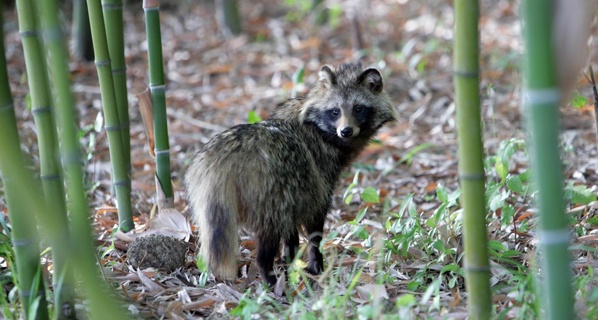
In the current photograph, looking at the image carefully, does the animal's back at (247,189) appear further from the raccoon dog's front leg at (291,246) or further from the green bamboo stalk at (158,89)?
the green bamboo stalk at (158,89)

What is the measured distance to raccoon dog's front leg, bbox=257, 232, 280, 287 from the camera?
3.62m

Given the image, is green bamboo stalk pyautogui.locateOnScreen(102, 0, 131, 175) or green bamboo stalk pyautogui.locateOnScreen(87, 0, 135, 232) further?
green bamboo stalk pyautogui.locateOnScreen(102, 0, 131, 175)

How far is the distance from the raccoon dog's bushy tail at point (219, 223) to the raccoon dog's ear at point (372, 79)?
1.24 meters

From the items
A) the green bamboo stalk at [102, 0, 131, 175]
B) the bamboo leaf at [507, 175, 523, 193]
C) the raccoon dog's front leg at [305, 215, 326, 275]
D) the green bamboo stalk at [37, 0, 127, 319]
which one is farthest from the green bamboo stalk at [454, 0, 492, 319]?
the green bamboo stalk at [102, 0, 131, 175]

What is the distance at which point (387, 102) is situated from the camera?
176 inches

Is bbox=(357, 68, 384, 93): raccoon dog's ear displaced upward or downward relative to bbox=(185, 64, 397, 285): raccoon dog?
upward

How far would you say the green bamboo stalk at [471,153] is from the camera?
2494 millimetres

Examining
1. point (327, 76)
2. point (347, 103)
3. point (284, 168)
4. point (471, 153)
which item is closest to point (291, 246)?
point (284, 168)

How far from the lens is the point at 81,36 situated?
827cm

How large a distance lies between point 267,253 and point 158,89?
1192 mm

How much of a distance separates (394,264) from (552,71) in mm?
1699

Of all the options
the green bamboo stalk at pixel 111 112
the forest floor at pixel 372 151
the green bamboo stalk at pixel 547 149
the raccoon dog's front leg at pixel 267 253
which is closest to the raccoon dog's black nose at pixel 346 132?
the forest floor at pixel 372 151

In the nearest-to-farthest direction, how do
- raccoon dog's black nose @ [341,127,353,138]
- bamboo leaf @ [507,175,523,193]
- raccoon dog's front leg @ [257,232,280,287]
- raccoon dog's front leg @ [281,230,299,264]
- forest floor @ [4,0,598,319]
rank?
1. forest floor @ [4,0,598,319]
2. raccoon dog's front leg @ [257,232,280,287]
3. bamboo leaf @ [507,175,523,193]
4. raccoon dog's front leg @ [281,230,299,264]
5. raccoon dog's black nose @ [341,127,353,138]

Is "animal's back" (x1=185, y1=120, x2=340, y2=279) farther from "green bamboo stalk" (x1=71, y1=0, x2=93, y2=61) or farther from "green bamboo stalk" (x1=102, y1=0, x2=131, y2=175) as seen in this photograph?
"green bamboo stalk" (x1=71, y1=0, x2=93, y2=61)
